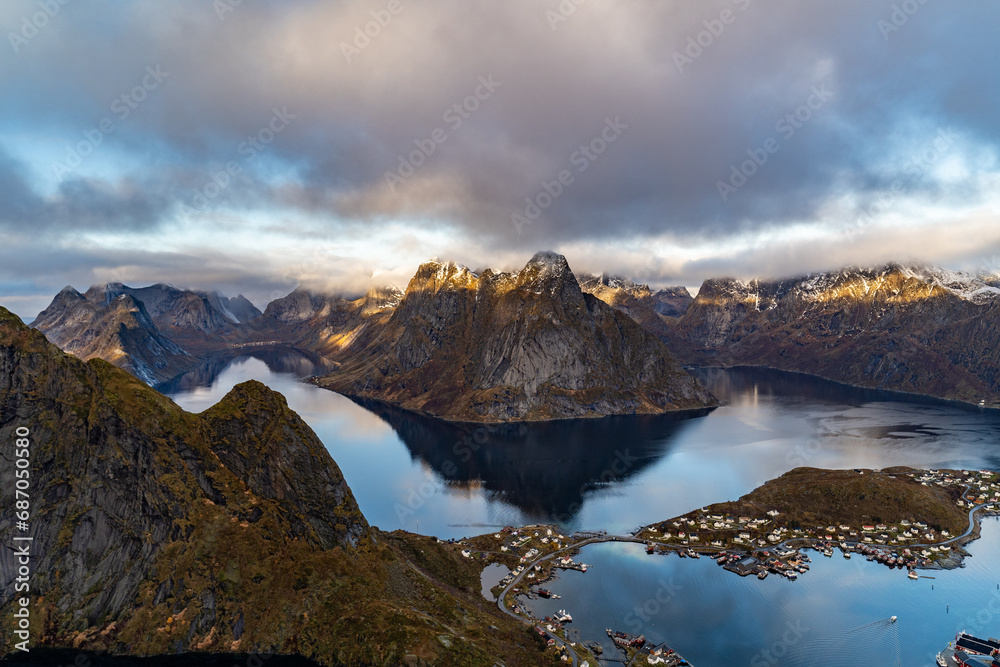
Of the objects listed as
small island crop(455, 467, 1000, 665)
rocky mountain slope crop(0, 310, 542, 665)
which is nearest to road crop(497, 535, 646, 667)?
small island crop(455, 467, 1000, 665)

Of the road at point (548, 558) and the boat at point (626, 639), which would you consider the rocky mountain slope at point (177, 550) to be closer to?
the road at point (548, 558)

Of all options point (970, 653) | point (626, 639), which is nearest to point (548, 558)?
point (626, 639)

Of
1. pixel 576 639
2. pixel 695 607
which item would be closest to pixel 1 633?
pixel 576 639

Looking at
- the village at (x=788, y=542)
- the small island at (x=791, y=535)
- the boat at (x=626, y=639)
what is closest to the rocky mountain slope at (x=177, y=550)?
the boat at (x=626, y=639)

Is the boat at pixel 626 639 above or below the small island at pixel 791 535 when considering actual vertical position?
below

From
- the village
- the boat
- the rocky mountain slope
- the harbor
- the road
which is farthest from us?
the village

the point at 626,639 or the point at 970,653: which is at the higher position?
the point at 970,653

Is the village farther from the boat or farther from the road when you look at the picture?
the boat

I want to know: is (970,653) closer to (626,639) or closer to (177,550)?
(626,639)
